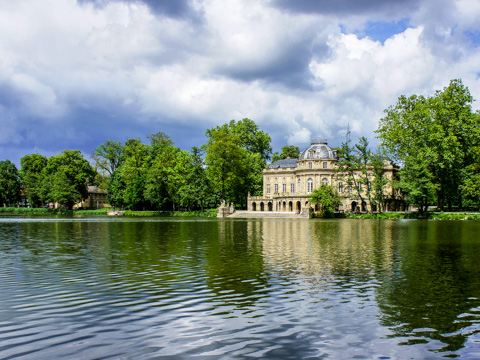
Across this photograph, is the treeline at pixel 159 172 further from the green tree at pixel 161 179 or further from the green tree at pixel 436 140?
the green tree at pixel 436 140

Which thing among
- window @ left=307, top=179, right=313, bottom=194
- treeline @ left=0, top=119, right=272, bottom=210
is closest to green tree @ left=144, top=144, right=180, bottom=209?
treeline @ left=0, top=119, right=272, bottom=210

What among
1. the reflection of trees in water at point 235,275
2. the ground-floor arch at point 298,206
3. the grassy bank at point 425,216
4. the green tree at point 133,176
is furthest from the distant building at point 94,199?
the reflection of trees in water at point 235,275

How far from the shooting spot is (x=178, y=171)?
272 feet

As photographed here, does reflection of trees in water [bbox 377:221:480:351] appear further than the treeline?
No

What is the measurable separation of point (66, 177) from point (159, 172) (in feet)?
73.8

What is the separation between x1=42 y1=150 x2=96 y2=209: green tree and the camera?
8812cm

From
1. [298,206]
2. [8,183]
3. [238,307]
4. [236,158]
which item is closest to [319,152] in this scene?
[298,206]

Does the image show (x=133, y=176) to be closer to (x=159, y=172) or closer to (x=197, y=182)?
(x=159, y=172)

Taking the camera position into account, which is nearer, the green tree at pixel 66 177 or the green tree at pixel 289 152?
the green tree at pixel 66 177

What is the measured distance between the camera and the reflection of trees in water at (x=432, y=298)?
23.5 feet

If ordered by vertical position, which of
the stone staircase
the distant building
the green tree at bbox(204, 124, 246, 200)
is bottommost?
the stone staircase

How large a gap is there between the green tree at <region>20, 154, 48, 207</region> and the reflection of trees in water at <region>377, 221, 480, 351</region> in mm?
97389

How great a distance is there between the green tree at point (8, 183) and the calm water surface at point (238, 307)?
323 feet

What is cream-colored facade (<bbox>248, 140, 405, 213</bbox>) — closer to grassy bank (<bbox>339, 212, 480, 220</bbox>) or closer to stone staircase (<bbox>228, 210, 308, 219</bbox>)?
stone staircase (<bbox>228, 210, 308, 219</bbox>)
